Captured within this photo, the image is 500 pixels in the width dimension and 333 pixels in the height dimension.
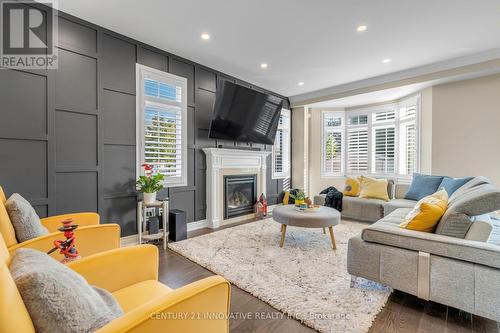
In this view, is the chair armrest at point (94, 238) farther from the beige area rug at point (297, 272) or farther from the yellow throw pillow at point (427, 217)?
the yellow throw pillow at point (427, 217)

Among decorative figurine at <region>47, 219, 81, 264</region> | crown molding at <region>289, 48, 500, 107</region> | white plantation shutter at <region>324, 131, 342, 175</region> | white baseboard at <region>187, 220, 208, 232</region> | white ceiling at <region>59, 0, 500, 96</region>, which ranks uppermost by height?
white ceiling at <region>59, 0, 500, 96</region>

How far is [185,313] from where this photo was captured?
94 centimetres

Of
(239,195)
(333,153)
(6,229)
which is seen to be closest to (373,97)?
(333,153)

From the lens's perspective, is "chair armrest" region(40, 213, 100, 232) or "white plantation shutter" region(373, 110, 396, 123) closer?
"chair armrest" region(40, 213, 100, 232)

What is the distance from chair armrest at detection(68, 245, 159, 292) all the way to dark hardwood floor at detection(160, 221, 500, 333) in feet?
2.49

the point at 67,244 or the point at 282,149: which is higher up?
the point at 282,149

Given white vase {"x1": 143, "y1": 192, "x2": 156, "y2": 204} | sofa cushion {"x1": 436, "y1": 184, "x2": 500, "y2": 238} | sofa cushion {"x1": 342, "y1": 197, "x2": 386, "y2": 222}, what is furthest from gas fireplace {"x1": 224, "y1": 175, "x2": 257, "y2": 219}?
sofa cushion {"x1": 436, "y1": 184, "x2": 500, "y2": 238}

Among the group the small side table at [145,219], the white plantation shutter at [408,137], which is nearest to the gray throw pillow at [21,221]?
the small side table at [145,219]

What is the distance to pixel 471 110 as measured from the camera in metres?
3.99

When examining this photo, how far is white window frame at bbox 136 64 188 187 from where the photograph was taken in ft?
10.7

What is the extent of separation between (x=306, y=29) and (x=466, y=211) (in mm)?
2559

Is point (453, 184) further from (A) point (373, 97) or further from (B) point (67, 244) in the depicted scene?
(B) point (67, 244)

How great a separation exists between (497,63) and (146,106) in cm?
530

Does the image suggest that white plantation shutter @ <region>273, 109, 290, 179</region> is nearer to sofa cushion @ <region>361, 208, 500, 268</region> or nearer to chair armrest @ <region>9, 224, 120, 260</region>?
sofa cushion @ <region>361, 208, 500, 268</region>
